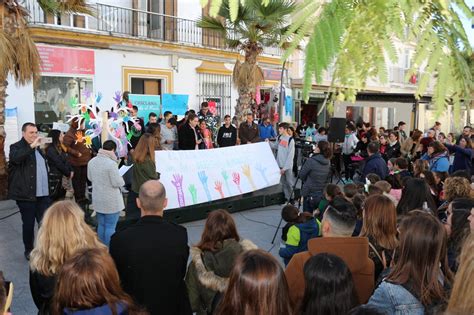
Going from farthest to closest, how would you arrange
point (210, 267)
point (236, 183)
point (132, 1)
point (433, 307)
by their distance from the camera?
1. point (132, 1)
2. point (236, 183)
3. point (210, 267)
4. point (433, 307)

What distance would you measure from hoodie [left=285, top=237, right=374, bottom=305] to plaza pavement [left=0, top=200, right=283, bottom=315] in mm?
3167

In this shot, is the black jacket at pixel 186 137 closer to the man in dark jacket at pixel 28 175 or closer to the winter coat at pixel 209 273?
the man in dark jacket at pixel 28 175

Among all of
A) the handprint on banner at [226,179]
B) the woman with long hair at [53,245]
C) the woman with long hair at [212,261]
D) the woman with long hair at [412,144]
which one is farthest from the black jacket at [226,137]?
the woman with long hair at [53,245]

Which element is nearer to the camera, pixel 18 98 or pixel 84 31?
pixel 18 98

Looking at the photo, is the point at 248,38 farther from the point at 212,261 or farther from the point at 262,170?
the point at 212,261

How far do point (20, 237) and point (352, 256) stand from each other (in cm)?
590

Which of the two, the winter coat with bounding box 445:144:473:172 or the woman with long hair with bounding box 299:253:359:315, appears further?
the winter coat with bounding box 445:144:473:172

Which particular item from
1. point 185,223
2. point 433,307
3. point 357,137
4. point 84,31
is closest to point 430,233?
point 433,307

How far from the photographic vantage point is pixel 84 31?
47.6 ft

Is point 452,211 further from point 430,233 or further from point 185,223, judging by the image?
point 185,223

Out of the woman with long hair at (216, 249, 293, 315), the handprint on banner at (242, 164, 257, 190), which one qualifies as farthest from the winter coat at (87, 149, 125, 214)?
the handprint on banner at (242, 164, 257, 190)

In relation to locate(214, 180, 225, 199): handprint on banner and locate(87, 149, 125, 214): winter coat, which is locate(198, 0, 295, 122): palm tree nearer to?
locate(214, 180, 225, 199): handprint on banner

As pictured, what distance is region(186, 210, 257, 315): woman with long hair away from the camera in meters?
3.06

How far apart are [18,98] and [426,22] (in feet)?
44.3
